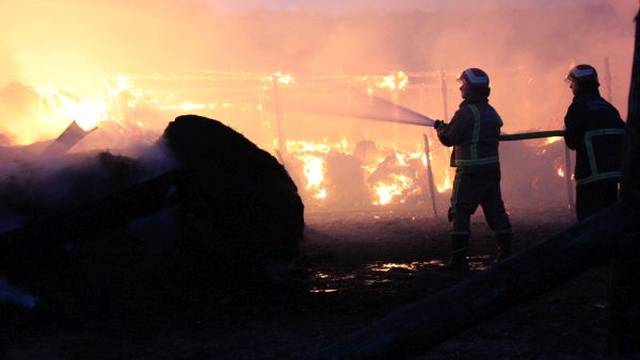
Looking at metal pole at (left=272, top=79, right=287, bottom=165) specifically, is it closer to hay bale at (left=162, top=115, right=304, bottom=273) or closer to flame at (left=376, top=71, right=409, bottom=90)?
flame at (left=376, top=71, right=409, bottom=90)

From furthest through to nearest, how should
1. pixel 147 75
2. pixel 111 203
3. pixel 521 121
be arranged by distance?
pixel 521 121 < pixel 147 75 < pixel 111 203

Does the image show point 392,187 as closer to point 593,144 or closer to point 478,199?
point 478,199

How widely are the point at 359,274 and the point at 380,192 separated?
34.7 feet

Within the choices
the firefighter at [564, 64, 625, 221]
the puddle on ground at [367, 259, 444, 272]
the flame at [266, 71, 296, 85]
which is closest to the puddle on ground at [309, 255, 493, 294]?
the puddle on ground at [367, 259, 444, 272]

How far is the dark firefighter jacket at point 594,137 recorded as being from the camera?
481 centimetres

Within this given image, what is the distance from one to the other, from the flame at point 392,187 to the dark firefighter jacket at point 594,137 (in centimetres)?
1054

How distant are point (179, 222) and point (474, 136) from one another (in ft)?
9.21

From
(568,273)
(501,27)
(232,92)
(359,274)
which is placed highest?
(501,27)

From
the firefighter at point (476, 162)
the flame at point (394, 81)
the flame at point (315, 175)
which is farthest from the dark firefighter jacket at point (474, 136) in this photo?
the flame at point (394, 81)

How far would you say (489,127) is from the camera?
5566 mm

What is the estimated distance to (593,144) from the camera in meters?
4.86

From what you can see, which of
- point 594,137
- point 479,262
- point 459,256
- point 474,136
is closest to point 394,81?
point 474,136

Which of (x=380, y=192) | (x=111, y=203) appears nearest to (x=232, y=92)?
(x=380, y=192)

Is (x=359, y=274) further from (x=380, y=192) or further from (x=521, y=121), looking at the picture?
(x=521, y=121)
